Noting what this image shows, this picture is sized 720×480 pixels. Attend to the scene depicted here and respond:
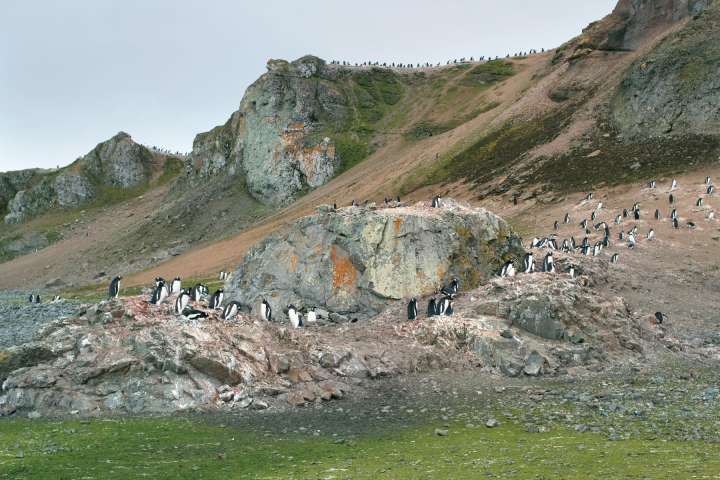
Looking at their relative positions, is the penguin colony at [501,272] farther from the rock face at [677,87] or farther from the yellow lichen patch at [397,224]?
the rock face at [677,87]

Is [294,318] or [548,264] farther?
[548,264]

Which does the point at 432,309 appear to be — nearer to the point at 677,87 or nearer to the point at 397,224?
the point at 397,224

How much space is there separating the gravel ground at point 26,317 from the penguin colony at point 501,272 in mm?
4518

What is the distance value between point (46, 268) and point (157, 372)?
7047 centimetres

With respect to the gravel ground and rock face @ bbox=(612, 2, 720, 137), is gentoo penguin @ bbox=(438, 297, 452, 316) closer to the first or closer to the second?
the gravel ground

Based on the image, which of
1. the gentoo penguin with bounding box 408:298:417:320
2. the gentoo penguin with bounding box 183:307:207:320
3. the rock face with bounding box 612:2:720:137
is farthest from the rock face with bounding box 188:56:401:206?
the gentoo penguin with bounding box 183:307:207:320

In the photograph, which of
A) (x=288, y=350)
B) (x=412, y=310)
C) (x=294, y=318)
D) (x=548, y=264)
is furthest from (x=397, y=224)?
(x=288, y=350)

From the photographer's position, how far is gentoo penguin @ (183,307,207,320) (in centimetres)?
1880

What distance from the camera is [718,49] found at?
52.5 m

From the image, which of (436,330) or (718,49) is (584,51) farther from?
(436,330)

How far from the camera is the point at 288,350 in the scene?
19.3m

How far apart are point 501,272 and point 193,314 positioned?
13.4 m

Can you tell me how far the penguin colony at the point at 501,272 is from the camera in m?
21.0

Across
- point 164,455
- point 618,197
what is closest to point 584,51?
point 618,197
